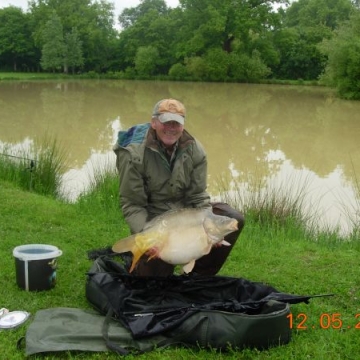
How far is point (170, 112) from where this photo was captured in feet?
8.95

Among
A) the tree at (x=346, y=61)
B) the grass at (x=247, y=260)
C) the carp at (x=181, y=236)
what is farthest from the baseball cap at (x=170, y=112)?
the tree at (x=346, y=61)

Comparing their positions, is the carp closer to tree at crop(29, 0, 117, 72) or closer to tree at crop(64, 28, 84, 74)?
tree at crop(64, 28, 84, 74)

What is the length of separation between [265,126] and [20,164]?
9770 mm

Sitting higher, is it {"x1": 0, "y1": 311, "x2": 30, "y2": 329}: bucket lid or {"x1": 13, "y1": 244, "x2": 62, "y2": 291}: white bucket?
{"x1": 13, "y1": 244, "x2": 62, "y2": 291}: white bucket

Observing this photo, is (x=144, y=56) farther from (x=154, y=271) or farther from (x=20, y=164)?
(x=154, y=271)

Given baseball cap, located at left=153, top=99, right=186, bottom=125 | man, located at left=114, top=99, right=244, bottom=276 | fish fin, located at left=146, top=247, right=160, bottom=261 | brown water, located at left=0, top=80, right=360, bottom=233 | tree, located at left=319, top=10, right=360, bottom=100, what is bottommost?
brown water, located at left=0, top=80, right=360, bottom=233

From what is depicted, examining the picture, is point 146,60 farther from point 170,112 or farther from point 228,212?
point 170,112

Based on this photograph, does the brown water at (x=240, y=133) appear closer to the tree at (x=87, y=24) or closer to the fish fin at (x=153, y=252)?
the fish fin at (x=153, y=252)

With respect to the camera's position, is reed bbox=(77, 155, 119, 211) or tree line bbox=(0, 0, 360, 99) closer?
reed bbox=(77, 155, 119, 211)

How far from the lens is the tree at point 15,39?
43.3 m

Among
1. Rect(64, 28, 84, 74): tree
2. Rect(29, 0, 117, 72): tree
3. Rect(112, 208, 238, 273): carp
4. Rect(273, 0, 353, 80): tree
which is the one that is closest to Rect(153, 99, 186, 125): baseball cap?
Rect(112, 208, 238, 273): carp

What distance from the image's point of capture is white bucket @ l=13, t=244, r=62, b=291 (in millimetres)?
2920

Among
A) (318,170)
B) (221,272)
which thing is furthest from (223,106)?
(221,272)
